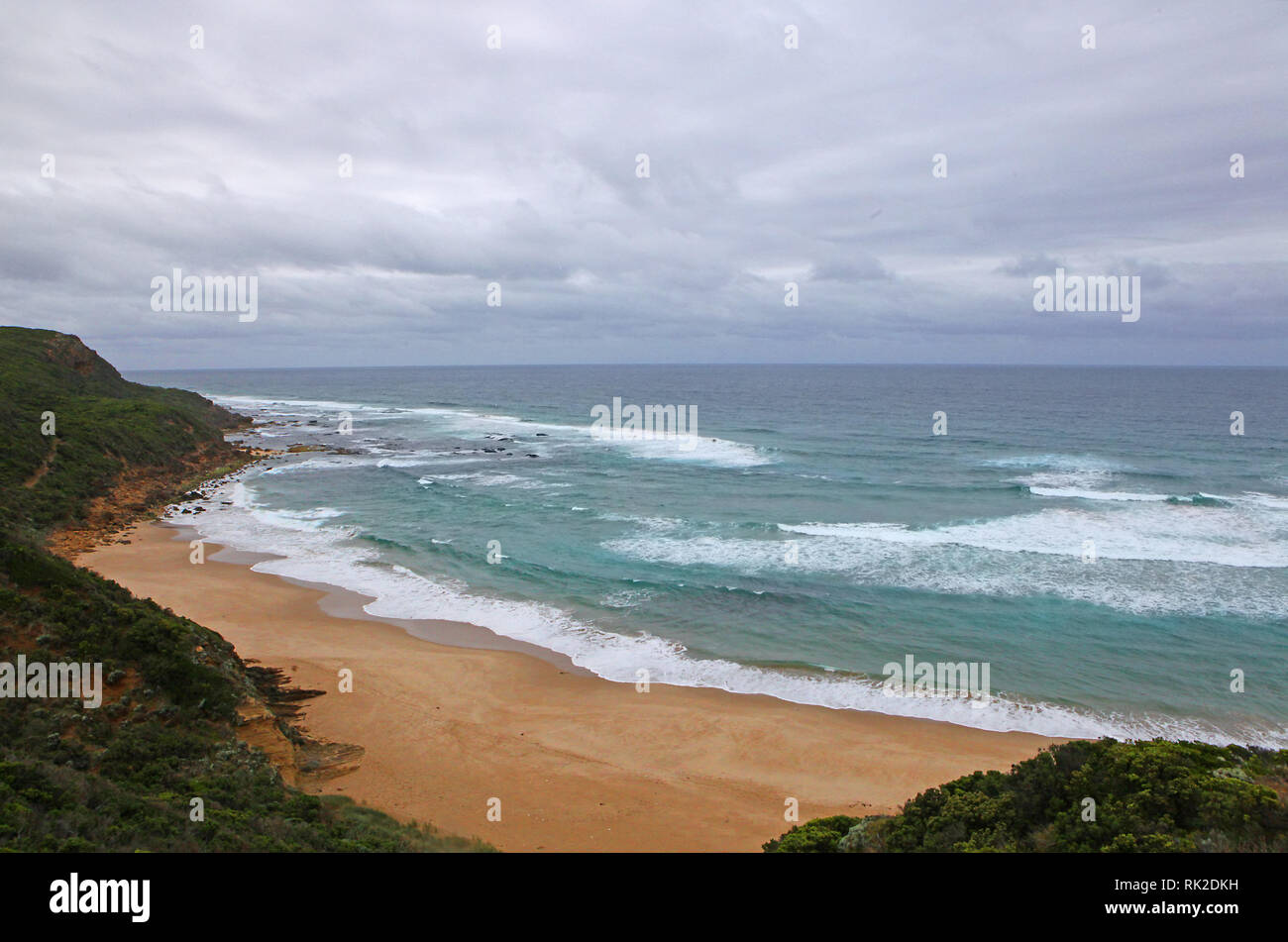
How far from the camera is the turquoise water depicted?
19875mm

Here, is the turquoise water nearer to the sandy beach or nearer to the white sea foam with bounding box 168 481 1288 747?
the white sea foam with bounding box 168 481 1288 747

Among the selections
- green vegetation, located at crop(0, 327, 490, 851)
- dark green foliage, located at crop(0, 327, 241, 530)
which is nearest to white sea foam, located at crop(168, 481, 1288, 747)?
dark green foliage, located at crop(0, 327, 241, 530)

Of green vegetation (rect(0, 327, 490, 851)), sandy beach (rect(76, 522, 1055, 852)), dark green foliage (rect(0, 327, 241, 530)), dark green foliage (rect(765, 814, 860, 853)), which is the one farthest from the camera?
dark green foliage (rect(0, 327, 241, 530))

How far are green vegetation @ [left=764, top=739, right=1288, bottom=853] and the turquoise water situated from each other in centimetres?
820

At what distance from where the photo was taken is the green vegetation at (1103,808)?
799 cm

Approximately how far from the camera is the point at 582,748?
53.0 ft

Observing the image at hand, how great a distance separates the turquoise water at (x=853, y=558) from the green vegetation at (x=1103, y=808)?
8.20 meters

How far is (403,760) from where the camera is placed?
15367mm

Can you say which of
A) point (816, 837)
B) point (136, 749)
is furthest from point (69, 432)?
point (816, 837)

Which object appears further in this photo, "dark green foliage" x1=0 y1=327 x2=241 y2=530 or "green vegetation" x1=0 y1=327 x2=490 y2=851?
"dark green foliage" x1=0 y1=327 x2=241 y2=530
